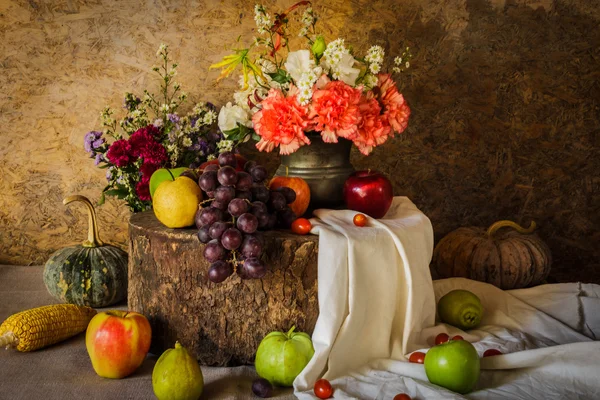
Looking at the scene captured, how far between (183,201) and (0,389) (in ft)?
2.77

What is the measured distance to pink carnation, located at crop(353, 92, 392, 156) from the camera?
226 cm

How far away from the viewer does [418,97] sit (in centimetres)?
323

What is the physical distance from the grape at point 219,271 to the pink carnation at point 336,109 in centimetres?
64

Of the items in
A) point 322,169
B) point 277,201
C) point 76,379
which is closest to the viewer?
point 76,379

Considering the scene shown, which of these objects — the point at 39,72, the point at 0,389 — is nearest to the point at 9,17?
the point at 39,72

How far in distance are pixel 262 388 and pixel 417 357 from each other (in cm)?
54

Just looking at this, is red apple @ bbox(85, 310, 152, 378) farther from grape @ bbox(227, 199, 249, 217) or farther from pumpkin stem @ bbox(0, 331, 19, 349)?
grape @ bbox(227, 199, 249, 217)

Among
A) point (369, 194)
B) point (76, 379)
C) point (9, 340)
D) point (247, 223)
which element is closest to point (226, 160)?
point (247, 223)

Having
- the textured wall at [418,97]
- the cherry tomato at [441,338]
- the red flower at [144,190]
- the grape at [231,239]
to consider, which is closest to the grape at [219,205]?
the grape at [231,239]

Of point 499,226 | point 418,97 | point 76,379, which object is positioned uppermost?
Result: point 418,97

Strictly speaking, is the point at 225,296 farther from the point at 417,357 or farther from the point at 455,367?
the point at 455,367

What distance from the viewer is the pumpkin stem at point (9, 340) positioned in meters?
2.12

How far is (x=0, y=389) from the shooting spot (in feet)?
6.34

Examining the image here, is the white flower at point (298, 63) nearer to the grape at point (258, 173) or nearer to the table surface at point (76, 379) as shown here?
the grape at point (258, 173)
